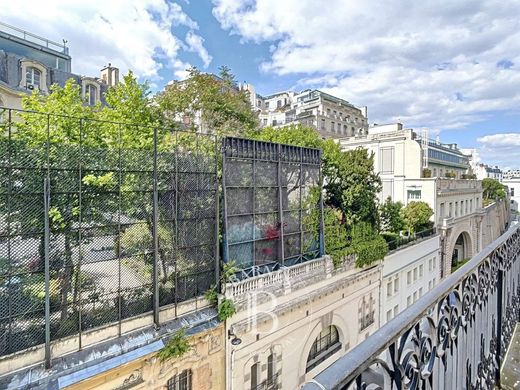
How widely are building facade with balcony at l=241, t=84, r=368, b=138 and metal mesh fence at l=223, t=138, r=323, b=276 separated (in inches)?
873

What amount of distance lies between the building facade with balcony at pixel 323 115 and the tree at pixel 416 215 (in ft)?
51.5

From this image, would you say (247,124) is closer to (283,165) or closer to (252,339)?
(283,165)

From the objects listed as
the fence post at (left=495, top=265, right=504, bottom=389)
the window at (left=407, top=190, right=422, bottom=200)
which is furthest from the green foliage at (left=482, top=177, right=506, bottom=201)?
the fence post at (left=495, top=265, right=504, bottom=389)

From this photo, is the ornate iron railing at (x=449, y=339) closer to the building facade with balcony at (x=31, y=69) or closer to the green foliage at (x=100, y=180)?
the green foliage at (x=100, y=180)

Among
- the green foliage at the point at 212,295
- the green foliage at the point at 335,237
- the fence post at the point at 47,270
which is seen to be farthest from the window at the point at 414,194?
the fence post at the point at 47,270

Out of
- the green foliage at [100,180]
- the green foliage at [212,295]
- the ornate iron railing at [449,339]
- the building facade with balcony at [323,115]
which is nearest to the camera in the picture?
the ornate iron railing at [449,339]

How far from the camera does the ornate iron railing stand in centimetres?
94

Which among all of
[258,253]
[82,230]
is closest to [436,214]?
[258,253]

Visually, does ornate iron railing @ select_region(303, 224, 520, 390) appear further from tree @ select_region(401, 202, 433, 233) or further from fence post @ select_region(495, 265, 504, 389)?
tree @ select_region(401, 202, 433, 233)

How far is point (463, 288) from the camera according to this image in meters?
1.69

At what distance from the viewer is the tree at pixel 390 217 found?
19.2 meters

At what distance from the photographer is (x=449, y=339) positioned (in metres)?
1.52

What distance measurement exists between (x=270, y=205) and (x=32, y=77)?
48.1 feet

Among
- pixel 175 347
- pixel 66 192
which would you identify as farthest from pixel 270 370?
pixel 66 192
